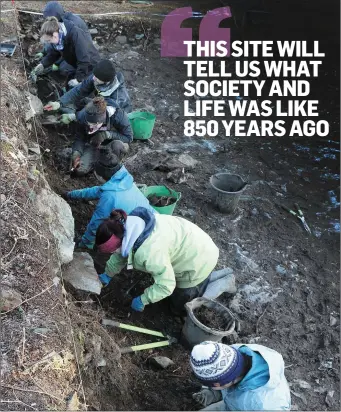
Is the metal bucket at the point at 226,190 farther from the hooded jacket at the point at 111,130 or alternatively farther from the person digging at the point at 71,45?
the person digging at the point at 71,45

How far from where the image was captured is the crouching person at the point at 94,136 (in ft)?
19.5

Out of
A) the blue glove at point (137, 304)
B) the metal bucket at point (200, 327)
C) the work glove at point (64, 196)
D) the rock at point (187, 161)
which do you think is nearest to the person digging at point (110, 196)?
the work glove at point (64, 196)

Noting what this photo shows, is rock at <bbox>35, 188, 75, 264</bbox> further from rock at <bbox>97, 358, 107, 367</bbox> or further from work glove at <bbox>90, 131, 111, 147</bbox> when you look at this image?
work glove at <bbox>90, 131, 111, 147</bbox>

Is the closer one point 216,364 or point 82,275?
point 216,364

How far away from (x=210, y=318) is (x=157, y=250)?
0.97m

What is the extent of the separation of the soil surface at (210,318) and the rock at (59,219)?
1.37 metres

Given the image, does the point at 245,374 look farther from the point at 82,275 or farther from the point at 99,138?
the point at 99,138

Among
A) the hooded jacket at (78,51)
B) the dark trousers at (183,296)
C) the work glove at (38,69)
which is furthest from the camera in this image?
the work glove at (38,69)

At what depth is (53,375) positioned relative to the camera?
3.11 m

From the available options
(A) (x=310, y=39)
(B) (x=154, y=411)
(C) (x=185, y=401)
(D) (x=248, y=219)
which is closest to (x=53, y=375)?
(B) (x=154, y=411)

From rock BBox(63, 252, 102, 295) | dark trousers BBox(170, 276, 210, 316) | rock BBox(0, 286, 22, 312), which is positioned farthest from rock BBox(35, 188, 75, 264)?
dark trousers BBox(170, 276, 210, 316)

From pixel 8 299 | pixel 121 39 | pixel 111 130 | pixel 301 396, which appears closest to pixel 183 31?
pixel 121 39

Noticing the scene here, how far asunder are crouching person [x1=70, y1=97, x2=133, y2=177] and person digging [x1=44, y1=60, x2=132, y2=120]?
21 cm

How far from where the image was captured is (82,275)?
4336 mm
